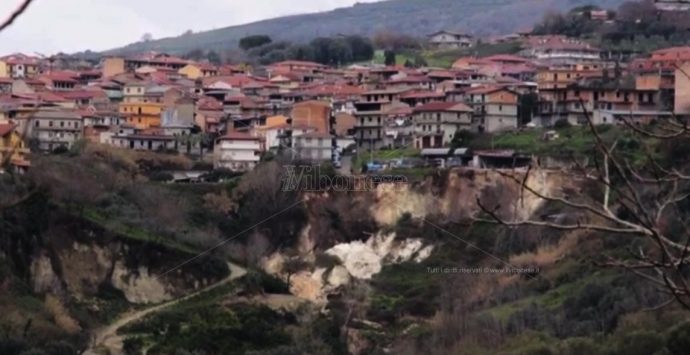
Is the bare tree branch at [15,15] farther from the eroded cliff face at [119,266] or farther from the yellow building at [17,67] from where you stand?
the yellow building at [17,67]

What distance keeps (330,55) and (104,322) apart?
32.6 m

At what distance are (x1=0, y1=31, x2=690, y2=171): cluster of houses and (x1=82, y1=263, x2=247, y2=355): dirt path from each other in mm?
4079

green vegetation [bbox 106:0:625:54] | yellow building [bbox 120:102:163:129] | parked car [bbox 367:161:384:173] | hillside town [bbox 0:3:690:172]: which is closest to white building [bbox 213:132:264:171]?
hillside town [bbox 0:3:690:172]

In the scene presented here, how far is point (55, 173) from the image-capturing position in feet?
96.6

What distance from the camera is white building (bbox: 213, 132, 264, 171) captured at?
35344mm

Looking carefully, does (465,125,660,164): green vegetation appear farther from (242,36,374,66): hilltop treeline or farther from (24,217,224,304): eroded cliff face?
(242,36,374,66): hilltop treeline

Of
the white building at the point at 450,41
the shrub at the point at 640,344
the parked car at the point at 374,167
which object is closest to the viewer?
the shrub at the point at 640,344

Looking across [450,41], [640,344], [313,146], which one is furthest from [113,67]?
[640,344]

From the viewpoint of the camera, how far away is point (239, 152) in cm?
3556

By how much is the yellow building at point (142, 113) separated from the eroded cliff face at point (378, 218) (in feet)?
28.1

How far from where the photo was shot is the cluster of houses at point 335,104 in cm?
3581

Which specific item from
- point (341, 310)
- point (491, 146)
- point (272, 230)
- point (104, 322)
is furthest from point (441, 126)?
point (104, 322)

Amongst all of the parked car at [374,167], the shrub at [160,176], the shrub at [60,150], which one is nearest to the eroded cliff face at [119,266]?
the shrub at [160,176]

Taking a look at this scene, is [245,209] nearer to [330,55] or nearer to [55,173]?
[55,173]
